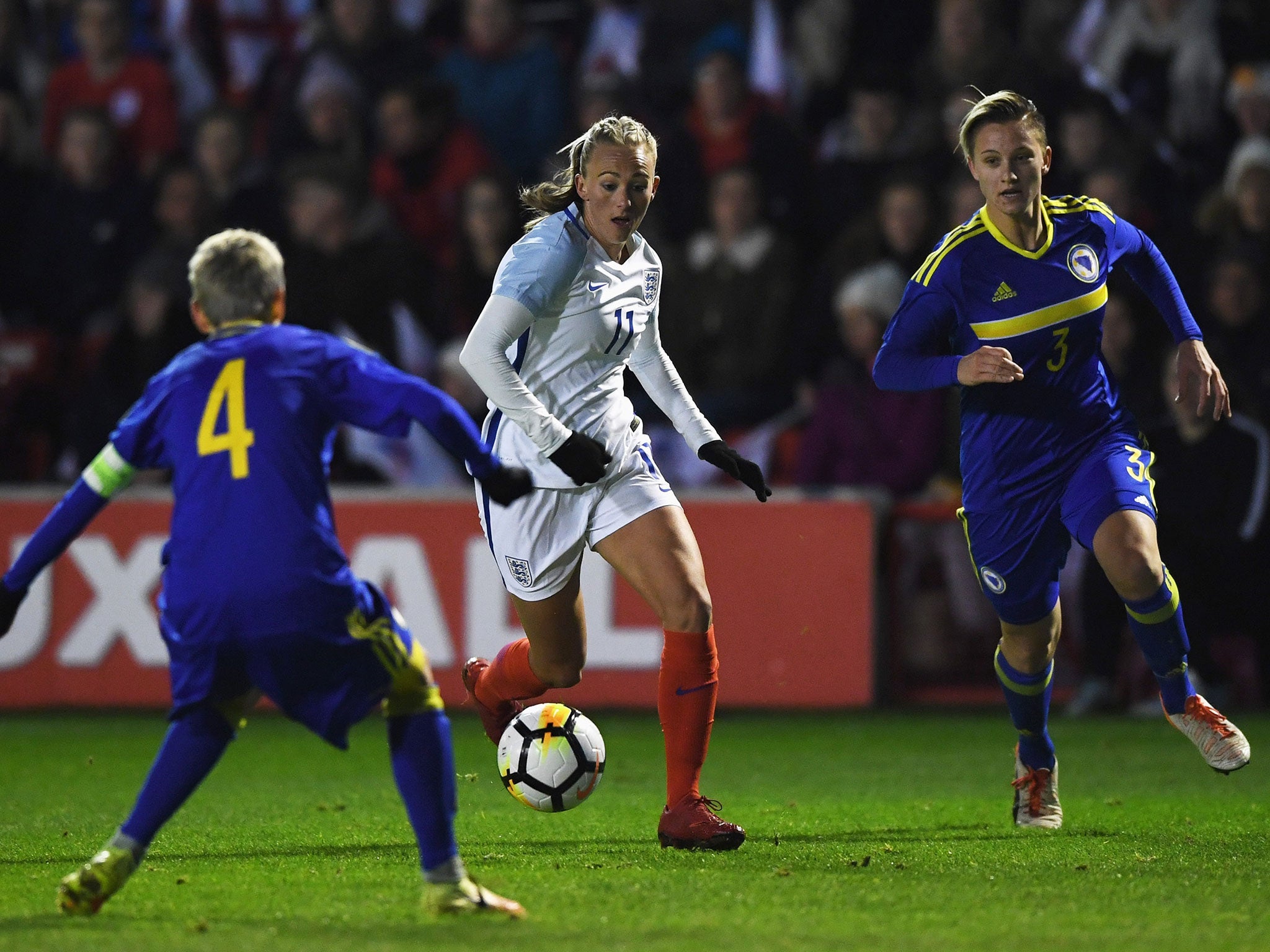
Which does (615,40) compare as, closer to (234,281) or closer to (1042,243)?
(1042,243)

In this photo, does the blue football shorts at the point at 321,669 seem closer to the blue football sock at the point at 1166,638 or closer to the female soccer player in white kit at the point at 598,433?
the female soccer player in white kit at the point at 598,433

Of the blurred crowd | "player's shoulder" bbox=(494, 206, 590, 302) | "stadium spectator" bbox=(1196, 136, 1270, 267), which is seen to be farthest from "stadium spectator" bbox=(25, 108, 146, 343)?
"player's shoulder" bbox=(494, 206, 590, 302)

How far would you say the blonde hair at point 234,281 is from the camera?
4.43 m

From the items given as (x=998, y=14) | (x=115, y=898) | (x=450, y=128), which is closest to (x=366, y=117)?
(x=450, y=128)

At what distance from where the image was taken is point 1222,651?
33.6 ft

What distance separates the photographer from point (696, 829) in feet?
18.0

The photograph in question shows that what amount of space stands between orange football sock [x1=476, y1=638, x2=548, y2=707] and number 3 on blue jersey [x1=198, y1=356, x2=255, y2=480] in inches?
85.0

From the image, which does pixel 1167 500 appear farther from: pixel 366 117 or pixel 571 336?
pixel 366 117

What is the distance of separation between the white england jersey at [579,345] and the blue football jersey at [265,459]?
1427mm

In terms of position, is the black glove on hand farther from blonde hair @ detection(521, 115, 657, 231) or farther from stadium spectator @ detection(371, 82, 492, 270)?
stadium spectator @ detection(371, 82, 492, 270)

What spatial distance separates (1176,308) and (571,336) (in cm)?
205

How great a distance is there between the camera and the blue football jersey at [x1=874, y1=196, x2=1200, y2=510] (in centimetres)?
595

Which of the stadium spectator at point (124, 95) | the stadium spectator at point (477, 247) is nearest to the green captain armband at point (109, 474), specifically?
the stadium spectator at point (477, 247)

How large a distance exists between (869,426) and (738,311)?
47.4 inches
